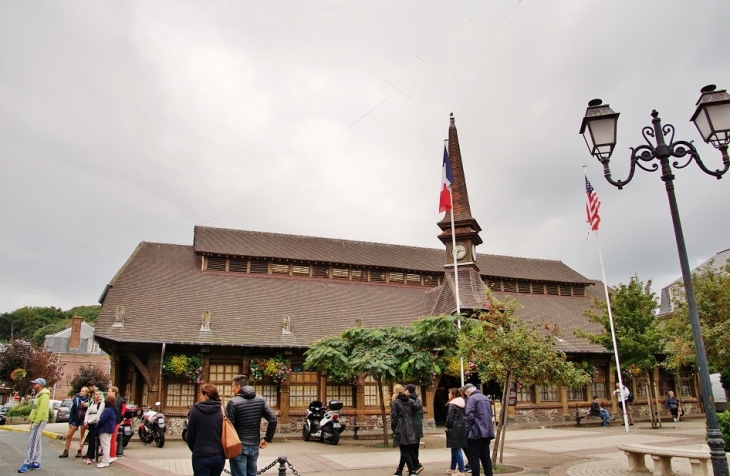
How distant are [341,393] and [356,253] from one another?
9.04 metres

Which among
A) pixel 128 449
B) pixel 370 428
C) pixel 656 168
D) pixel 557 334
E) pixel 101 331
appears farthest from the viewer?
pixel 557 334

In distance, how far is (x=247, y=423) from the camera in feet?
23.1

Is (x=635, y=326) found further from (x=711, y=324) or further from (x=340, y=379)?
(x=340, y=379)

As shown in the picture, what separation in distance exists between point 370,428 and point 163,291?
10337 mm

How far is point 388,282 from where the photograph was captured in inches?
1144

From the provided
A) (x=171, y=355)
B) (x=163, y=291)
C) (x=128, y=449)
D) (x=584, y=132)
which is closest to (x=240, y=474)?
(x=584, y=132)

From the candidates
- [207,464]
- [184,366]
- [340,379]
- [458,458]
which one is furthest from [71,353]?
[207,464]

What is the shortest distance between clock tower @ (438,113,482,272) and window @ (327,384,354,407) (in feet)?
26.4

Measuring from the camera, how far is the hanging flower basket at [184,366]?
19562 mm

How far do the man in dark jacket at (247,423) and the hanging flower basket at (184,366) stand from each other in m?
13.6

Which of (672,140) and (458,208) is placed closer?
(672,140)

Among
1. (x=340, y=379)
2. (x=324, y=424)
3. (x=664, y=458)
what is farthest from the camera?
(x=340, y=379)

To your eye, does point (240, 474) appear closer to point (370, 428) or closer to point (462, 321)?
point (462, 321)

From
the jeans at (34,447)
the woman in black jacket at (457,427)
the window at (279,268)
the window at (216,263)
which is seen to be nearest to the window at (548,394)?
the window at (279,268)
